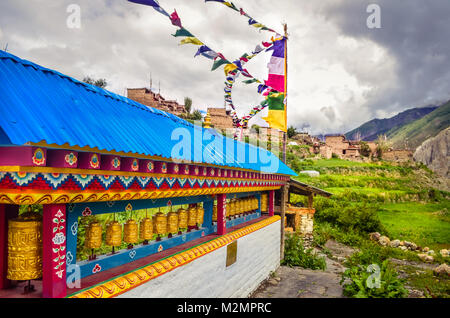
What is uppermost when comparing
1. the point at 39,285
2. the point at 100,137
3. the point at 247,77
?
the point at 247,77

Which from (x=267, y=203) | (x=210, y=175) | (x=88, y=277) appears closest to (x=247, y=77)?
(x=210, y=175)

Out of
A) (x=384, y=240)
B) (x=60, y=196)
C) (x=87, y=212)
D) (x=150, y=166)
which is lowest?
(x=384, y=240)

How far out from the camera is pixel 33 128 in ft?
8.30

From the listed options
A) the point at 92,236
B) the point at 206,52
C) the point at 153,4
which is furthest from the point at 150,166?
the point at 206,52

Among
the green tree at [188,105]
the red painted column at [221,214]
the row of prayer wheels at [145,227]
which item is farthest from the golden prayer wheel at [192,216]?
the green tree at [188,105]

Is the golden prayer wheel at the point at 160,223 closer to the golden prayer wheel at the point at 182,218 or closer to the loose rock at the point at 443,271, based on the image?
the golden prayer wheel at the point at 182,218

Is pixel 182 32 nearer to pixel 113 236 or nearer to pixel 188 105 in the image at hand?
pixel 113 236

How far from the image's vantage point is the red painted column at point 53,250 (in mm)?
2990

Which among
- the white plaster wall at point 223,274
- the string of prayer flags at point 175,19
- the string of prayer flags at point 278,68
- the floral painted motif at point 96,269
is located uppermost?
the string of prayer flags at point 278,68

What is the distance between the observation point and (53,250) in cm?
301

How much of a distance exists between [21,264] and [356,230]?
→ 1928 cm

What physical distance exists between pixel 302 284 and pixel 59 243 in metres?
8.35

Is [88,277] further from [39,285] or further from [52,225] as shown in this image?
[52,225]

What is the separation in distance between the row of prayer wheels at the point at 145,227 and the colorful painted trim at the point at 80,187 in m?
0.62
